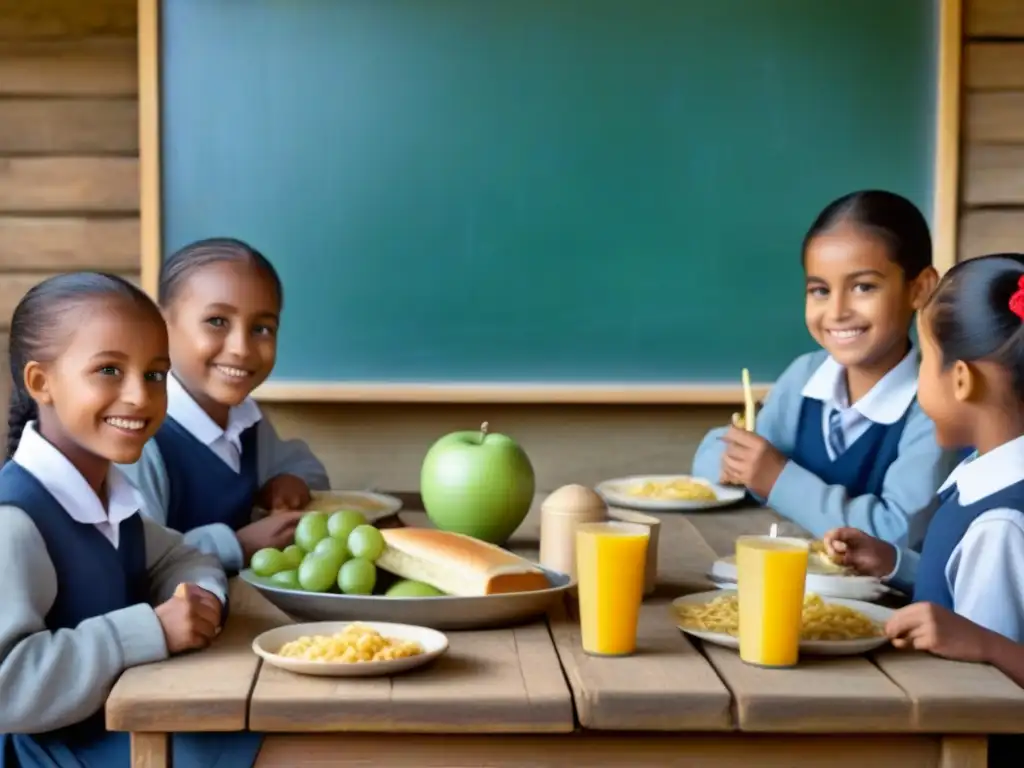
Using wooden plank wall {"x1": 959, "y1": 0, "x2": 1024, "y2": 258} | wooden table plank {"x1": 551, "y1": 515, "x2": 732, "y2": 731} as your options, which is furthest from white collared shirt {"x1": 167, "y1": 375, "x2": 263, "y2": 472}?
wooden plank wall {"x1": 959, "y1": 0, "x2": 1024, "y2": 258}

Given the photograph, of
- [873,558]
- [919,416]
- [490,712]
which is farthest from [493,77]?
[490,712]

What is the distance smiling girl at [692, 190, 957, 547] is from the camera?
1776 millimetres

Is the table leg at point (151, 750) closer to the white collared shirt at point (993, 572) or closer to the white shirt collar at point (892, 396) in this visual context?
the white collared shirt at point (993, 572)

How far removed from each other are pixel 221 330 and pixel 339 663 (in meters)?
0.86

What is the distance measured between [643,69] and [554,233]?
1.12 ft

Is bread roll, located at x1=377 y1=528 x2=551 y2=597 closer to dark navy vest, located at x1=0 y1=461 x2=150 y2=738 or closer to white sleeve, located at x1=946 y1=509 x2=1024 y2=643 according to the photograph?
dark navy vest, located at x1=0 y1=461 x2=150 y2=738

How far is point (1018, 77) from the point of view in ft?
7.94

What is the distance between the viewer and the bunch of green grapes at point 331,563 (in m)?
1.22

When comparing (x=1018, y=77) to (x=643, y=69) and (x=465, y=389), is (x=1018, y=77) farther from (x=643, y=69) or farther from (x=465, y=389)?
(x=465, y=389)

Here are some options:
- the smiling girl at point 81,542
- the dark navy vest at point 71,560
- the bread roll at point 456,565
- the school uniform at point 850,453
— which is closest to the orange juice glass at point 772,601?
the bread roll at point 456,565

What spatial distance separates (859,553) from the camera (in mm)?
1416

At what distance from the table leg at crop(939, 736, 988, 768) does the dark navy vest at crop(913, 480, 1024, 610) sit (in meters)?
0.30

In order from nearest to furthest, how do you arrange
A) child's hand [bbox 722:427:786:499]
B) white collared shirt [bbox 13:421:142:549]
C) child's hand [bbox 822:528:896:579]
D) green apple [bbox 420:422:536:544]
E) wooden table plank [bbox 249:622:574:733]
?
wooden table plank [bbox 249:622:574:733] < white collared shirt [bbox 13:421:142:549] < child's hand [bbox 822:528:896:579] < green apple [bbox 420:422:536:544] < child's hand [bbox 722:427:786:499]

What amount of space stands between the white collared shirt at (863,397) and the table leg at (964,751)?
2.83 feet
